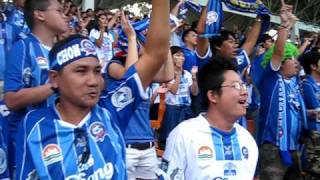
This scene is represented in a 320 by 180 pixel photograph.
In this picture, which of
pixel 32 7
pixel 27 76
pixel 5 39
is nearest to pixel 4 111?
pixel 27 76

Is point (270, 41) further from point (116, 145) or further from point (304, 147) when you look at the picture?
point (116, 145)

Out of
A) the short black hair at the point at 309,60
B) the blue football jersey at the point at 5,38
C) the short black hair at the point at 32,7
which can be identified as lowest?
the short black hair at the point at 309,60

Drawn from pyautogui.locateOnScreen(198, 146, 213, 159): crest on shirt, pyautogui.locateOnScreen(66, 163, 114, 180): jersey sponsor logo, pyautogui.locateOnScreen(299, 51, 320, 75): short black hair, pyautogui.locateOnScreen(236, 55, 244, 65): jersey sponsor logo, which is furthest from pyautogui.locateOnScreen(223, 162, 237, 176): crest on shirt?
pyautogui.locateOnScreen(299, 51, 320, 75): short black hair

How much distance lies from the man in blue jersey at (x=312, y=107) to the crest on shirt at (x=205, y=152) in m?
3.21

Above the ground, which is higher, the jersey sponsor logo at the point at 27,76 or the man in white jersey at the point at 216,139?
the jersey sponsor logo at the point at 27,76

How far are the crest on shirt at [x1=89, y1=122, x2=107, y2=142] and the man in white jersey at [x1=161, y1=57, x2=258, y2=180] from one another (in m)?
0.77

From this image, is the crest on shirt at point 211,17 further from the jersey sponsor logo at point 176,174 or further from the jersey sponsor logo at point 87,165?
the jersey sponsor logo at point 87,165

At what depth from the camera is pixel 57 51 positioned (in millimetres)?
2729

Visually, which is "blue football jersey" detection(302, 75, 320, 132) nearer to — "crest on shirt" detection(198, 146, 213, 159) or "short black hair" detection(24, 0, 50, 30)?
"crest on shirt" detection(198, 146, 213, 159)

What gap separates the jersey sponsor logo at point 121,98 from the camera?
2.82 m

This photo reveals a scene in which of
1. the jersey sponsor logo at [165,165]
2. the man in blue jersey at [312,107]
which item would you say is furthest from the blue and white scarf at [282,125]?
the jersey sponsor logo at [165,165]

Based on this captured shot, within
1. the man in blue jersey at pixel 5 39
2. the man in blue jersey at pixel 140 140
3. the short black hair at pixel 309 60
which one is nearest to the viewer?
the man in blue jersey at pixel 5 39

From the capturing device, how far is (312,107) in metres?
6.62

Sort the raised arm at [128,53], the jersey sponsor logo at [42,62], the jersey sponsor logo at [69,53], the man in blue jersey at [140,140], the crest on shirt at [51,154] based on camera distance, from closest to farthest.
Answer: the crest on shirt at [51,154], the jersey sponsor logo at [69,53], the jersey sponsor logo at [42,62], the raised arm at [128,53], the man in blue jersey at [140,140]
